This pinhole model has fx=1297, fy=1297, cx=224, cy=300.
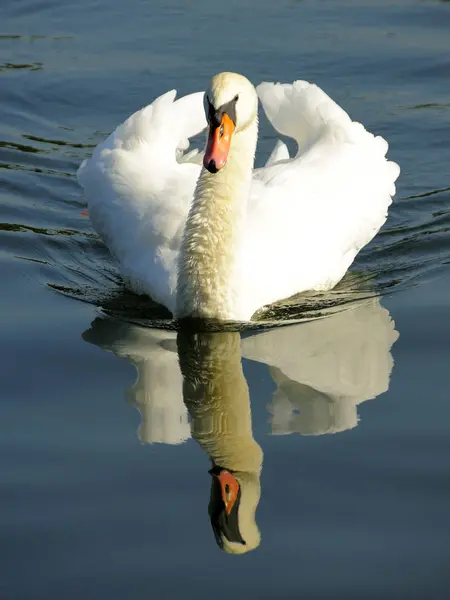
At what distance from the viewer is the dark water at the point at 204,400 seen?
570 centimetres

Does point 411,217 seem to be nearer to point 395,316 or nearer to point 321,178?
point 321,178

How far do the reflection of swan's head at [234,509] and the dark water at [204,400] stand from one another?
5 cm

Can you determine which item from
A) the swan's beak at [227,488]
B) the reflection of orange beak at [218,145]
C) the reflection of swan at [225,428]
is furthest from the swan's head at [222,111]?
the swan's beak at [227,488]

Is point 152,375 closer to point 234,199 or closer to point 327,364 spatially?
point 327,364

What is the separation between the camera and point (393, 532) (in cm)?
589

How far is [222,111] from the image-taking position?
25.2ft

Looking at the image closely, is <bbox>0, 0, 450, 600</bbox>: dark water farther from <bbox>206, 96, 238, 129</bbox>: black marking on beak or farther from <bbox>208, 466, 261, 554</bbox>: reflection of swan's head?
<bbox>206, 96, 238, 129</bbox>: black marking on beak

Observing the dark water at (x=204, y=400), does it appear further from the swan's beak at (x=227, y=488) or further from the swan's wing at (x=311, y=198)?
the swan's wing at (x=311, y=198)

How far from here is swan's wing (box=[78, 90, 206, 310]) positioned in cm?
870

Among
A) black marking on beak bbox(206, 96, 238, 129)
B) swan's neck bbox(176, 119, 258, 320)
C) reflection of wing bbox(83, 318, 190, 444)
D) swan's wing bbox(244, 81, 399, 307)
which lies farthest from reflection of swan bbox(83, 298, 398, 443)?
black marking on beak bbox(206, 96, 238, 129)

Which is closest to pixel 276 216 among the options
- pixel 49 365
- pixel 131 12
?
pixel 49 365

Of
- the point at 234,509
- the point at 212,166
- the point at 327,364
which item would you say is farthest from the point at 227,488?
the point at 212,166

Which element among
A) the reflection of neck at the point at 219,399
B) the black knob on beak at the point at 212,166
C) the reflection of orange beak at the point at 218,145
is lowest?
the reflection of neck at the point at 219,399

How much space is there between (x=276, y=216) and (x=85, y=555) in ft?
12.3
